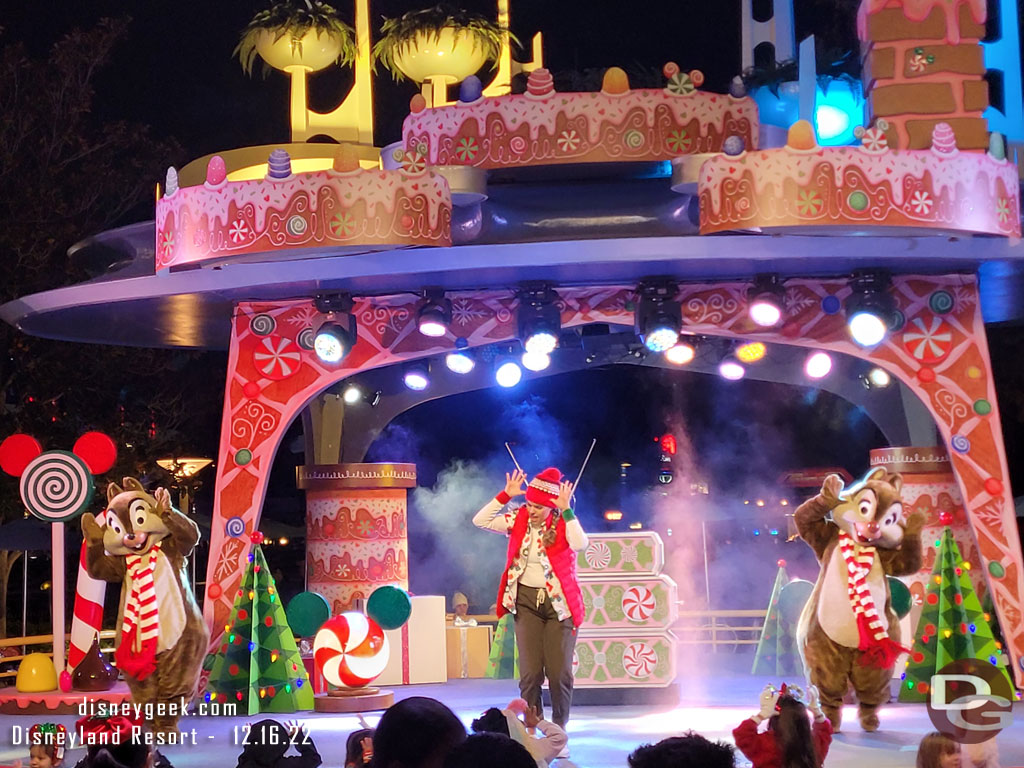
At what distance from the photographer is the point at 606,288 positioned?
10.3m

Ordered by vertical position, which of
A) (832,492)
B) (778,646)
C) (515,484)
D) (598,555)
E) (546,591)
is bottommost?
(778,646)

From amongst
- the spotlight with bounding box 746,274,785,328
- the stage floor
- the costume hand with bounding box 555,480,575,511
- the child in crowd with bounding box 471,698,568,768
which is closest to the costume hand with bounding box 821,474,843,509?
the stage floor

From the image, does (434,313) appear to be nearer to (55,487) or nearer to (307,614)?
(307,614)

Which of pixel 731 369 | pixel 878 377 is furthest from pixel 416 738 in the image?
pixel 878 377

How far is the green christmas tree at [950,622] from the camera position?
357 inches

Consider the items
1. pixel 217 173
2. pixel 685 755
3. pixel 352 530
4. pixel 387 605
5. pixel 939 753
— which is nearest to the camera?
pixel 685 755

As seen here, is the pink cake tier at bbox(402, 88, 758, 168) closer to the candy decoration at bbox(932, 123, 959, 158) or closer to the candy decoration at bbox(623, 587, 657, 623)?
the candy decoration at bbox(932, 123, 959, 158)

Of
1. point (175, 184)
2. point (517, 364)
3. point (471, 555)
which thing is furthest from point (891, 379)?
point (471, 555)

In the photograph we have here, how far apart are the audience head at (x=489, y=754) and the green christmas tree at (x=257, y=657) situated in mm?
6851

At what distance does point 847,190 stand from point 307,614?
464 centimetres

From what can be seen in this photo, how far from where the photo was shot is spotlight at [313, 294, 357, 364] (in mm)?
9914

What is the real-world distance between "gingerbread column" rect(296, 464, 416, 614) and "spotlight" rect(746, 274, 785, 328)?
4.21m

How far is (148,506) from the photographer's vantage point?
8.33 m

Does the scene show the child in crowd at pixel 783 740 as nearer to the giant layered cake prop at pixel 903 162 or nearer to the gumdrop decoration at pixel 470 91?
the giant layered cake prop at pixel 903 162
